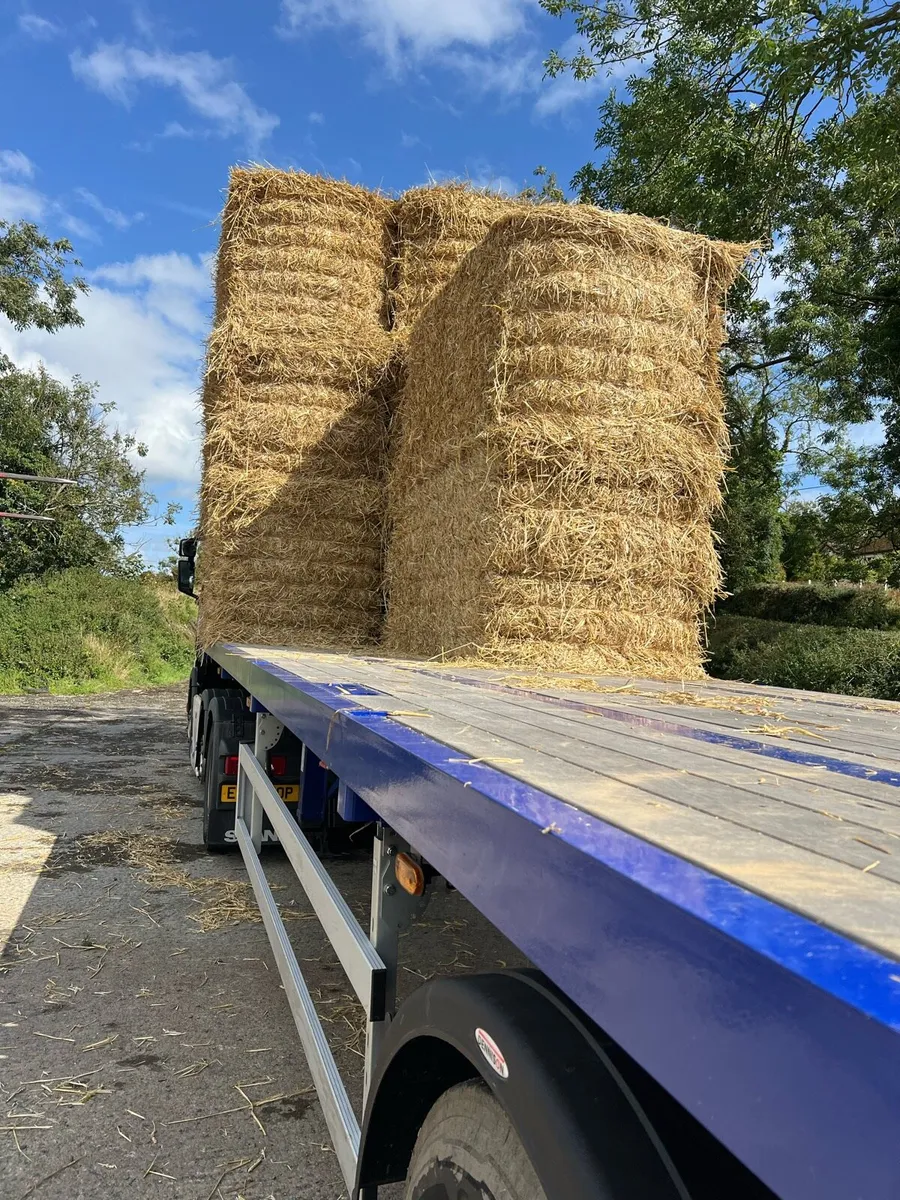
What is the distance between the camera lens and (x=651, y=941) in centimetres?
77

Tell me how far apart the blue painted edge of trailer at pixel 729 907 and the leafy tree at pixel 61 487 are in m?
22.5

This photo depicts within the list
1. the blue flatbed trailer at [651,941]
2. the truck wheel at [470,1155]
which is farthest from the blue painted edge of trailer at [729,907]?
the truck wheel at [470,1155]

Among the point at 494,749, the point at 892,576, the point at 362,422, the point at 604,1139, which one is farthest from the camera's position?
the point at 892,576

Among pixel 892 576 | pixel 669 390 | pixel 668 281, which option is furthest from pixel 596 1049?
pixel 892 576

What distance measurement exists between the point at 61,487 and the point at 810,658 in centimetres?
1899

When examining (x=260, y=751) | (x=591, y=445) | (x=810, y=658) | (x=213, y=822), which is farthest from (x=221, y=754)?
(x=810, y=658)

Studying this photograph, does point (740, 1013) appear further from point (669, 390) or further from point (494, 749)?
point (669, 390)

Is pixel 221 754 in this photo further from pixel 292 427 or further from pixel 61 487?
pixel 61 487

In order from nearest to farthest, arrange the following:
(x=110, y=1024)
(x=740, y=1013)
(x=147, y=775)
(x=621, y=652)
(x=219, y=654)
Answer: (x=740, y=1013)
(x=110, y=1024)
(x=621, y=652)
(x=219, y=654)
(x=147, y=775)

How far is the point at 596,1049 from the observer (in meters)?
1.07

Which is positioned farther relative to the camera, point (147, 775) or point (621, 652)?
point (147, 775)

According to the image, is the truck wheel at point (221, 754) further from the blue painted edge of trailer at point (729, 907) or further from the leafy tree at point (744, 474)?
the leafy tree at point (744, 474)

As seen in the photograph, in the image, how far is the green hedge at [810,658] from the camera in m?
9.73

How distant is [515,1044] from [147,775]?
27.9 feet
